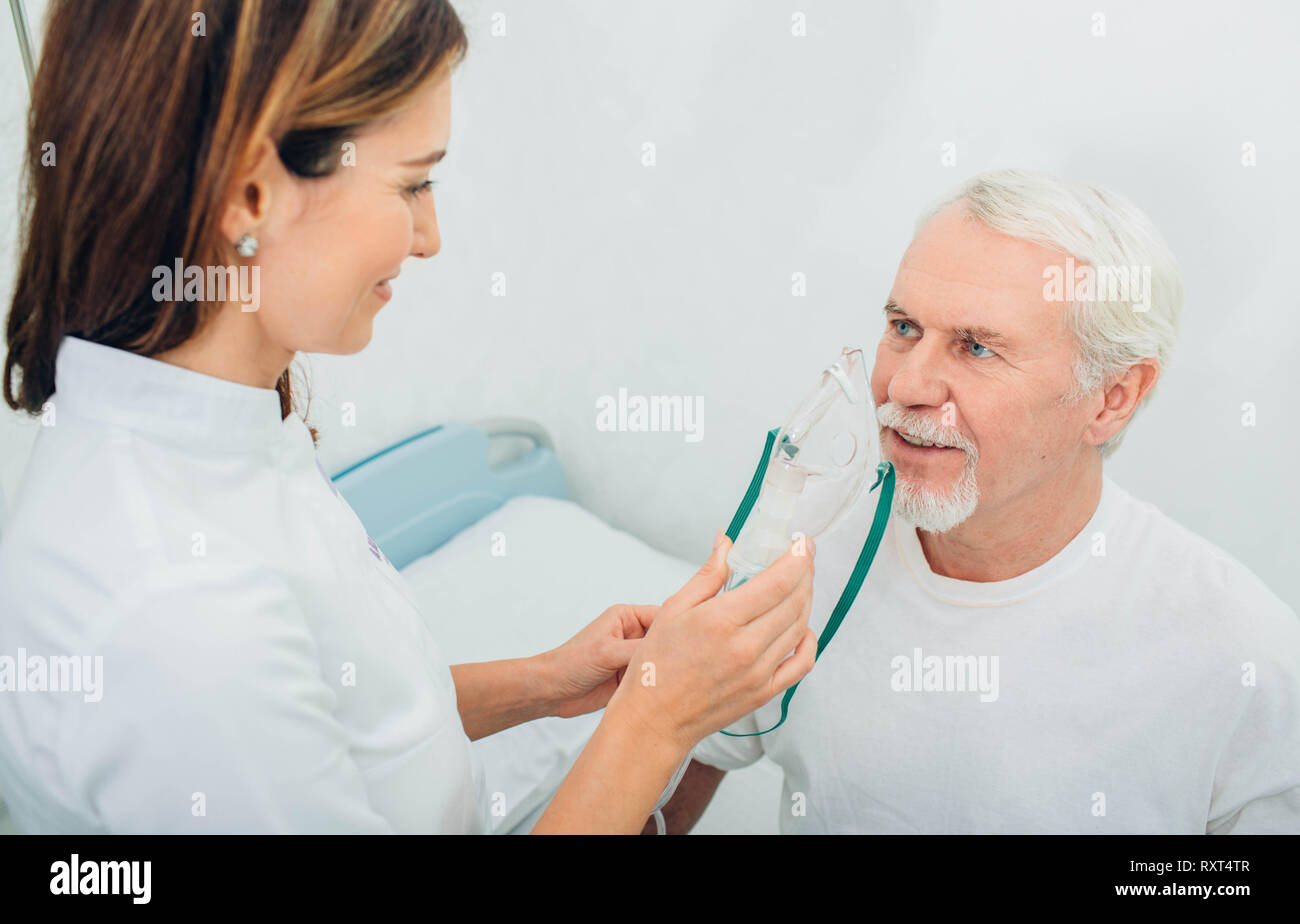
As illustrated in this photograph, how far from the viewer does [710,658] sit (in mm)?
893

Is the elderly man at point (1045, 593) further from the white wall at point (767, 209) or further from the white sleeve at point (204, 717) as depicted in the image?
the white sleeve at point (204, 717)

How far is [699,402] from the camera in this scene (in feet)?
7.75

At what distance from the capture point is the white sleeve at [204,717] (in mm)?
677

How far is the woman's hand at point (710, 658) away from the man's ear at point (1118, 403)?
1.72ft

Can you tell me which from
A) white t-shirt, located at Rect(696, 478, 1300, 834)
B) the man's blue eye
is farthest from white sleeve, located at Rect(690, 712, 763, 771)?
the man's blue eye

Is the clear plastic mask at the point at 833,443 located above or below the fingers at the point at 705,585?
above

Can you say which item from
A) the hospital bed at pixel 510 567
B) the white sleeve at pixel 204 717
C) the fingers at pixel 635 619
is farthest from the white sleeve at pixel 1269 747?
the white sleeve at pixel 204 717

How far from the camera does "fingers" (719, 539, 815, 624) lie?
0.90 m

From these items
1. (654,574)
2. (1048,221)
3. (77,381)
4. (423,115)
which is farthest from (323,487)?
(654,574)

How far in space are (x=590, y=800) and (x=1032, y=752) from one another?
2.17 feet

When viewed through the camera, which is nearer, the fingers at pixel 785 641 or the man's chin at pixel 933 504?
the fingers at pixel 785 641

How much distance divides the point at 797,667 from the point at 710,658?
13 cm

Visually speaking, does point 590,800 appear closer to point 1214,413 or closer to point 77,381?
point 77,381

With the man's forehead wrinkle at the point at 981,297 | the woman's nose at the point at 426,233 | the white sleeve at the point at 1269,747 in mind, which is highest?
the woman's nose at the point at 426,233
